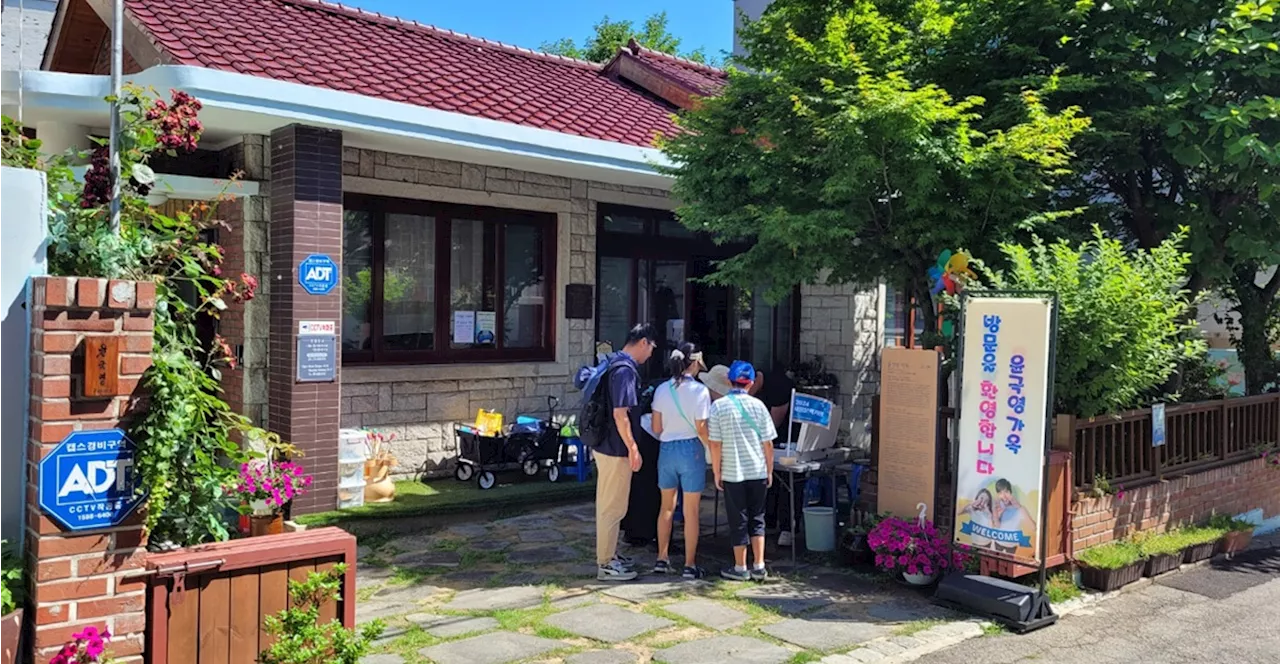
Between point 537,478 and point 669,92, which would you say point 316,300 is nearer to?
point 537,478

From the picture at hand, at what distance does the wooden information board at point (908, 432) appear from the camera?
692cm

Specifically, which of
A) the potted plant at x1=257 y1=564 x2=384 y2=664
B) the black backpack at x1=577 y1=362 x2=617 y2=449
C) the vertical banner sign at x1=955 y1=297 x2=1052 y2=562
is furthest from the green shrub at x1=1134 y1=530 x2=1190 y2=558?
the potted plant at x1=257 y1=564 x2=384 y2=664

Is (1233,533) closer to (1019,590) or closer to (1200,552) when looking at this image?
(1200,552)

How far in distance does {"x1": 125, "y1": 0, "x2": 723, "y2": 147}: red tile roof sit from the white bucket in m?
4.81

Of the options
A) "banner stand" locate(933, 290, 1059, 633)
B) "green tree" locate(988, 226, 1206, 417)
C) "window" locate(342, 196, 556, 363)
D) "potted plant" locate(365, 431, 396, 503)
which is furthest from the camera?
"window" locate(342, 196, 556, 363)

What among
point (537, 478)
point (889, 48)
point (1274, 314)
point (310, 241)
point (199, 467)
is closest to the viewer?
point (199, 467)

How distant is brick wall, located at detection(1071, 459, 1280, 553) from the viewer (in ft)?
23.4

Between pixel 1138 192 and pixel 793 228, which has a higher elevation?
pixel 1138 192

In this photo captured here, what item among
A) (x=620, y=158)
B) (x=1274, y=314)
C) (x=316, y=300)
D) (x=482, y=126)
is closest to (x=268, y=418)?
(x=316, y=300)

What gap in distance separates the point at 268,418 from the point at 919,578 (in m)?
5.82

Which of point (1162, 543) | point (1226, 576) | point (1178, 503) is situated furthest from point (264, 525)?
point (1178, 503)

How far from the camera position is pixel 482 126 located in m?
8.84

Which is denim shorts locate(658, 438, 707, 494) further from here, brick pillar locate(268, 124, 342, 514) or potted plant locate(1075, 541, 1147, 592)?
brick pillar locate(268, 124, 342, 514)

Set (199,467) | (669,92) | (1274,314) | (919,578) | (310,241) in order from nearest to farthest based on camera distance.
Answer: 1. (199,467)
2. (919,578)
3. (310,241)
4. (1274,314)
5. (669,92)
